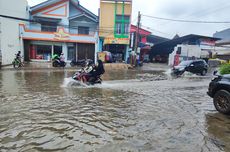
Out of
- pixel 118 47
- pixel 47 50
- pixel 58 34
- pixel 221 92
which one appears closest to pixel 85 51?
pixel 58 34

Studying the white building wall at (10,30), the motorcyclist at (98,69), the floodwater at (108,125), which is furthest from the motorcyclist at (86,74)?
the white building wall at (10,30)

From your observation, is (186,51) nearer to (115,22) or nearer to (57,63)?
(115,22)

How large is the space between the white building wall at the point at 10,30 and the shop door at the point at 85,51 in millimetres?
7728

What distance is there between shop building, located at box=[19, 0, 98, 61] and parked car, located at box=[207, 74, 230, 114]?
852 inches

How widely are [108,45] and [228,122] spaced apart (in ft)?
87.1

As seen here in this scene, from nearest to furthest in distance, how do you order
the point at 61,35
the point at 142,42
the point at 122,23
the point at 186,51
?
1. the point at 61,35
2. the point at 122,23
3. the point at 186,51
4. the point at 142,42

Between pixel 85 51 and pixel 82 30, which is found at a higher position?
pixel 82 30

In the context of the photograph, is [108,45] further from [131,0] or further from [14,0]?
[14,0]

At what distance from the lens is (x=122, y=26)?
29.0 meters

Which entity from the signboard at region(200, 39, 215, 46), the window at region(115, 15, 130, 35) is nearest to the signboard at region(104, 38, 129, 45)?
the window at region(115, 15, 130, 35)

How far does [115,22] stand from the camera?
28984 millimetres

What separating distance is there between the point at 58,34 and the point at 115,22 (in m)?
9.17

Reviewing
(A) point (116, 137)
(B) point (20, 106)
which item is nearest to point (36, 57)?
(B) point (20, 106)

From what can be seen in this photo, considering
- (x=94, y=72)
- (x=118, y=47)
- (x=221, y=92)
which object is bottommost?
(x=221, y=92)
